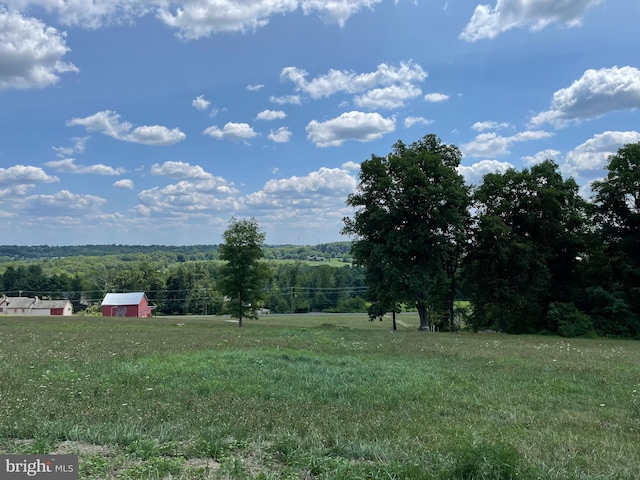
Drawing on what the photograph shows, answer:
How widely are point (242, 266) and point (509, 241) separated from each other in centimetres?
2307

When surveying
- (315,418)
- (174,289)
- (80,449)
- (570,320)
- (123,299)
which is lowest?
(123,299)

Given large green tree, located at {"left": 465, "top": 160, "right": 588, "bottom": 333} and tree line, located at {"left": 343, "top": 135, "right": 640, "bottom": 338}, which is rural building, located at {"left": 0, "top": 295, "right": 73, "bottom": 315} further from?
large green tree, located at {"left": 465, "top": 160, "right": 588, "bottom": 333}

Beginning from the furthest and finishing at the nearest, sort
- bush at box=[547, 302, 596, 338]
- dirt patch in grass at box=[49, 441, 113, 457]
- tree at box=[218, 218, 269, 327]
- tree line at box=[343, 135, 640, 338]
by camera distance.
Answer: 1. tree at box=[218, 218, 269, 327]
2. tree line at box=[343, 135, 640, 338]
3. bush at box=[547, 302, 596, 338]
4. dirt patch in grass at box=[49, 441, 113, 457]

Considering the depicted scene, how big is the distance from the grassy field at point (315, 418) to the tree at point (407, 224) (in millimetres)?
21266

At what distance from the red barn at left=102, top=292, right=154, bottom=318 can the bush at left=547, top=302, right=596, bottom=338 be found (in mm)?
80560

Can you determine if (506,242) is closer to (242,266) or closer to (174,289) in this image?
(242,266)

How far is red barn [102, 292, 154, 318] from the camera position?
300ft

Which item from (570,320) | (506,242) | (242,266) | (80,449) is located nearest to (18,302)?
(242,266)

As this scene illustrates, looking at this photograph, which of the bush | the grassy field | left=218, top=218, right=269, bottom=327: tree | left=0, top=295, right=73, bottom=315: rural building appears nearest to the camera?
the grassy field

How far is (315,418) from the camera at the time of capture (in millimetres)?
6641

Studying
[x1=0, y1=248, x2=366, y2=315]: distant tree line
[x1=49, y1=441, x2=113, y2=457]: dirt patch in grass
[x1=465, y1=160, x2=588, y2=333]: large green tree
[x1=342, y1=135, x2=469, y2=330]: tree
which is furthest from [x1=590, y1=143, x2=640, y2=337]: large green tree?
[x1=0, y1=248, x2=366, y2=315]: distant tree line

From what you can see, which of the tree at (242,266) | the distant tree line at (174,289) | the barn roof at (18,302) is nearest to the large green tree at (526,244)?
the tree at (242,266)

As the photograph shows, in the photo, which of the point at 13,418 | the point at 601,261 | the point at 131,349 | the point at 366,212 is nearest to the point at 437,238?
the point at 366,212

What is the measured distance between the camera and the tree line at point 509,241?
33625 mm
